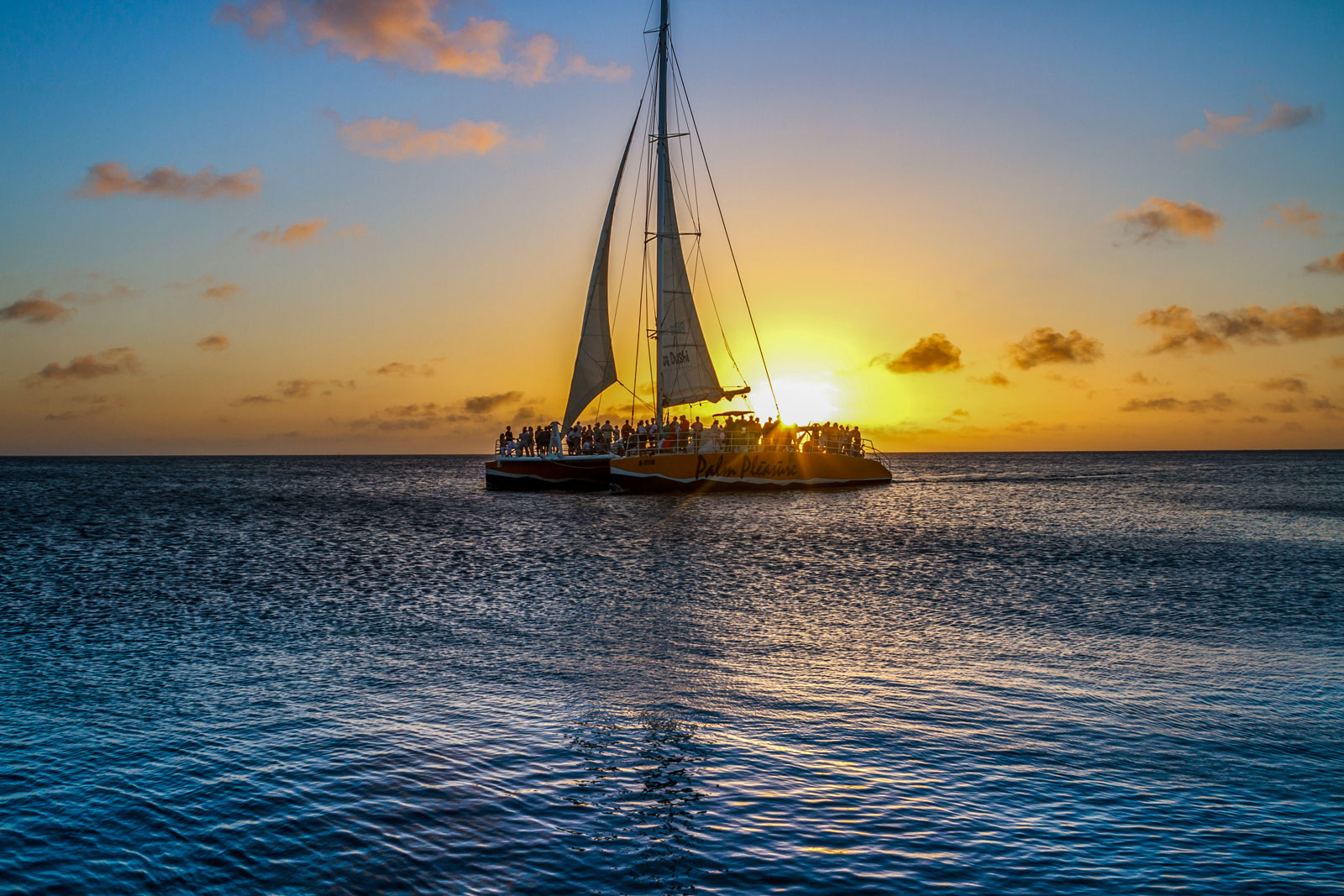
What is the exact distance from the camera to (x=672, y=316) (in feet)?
155

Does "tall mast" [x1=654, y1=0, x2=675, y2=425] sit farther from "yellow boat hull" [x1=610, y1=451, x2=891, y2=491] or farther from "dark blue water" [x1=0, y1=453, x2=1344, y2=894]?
"dark blue water" [x1=0, y1=453, x2=1344, y2=894]

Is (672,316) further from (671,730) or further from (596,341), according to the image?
(671,730)

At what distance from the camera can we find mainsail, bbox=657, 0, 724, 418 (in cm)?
4712

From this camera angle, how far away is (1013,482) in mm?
81750

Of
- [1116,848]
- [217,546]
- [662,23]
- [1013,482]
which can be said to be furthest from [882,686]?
[1013,482]

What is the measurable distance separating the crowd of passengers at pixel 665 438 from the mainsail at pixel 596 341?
2.13 meters

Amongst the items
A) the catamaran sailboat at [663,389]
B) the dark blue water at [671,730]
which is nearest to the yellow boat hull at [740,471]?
the catamaran sailboat at [663,389]

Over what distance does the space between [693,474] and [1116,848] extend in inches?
1661

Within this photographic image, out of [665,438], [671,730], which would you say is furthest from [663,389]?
[671,730]

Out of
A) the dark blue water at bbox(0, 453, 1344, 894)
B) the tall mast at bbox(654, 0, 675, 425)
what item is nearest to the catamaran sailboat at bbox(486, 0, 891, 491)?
the tall mast at bbox(654, 0, 675, 425)

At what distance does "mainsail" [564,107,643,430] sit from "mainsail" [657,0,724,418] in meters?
2.59

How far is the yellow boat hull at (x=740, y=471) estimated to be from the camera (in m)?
46.6

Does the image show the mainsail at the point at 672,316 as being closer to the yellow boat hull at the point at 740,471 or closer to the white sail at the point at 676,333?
the white sail at the point at 676,333

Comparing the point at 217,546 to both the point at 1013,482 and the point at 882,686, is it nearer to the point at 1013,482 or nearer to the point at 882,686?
the point at 882,686
